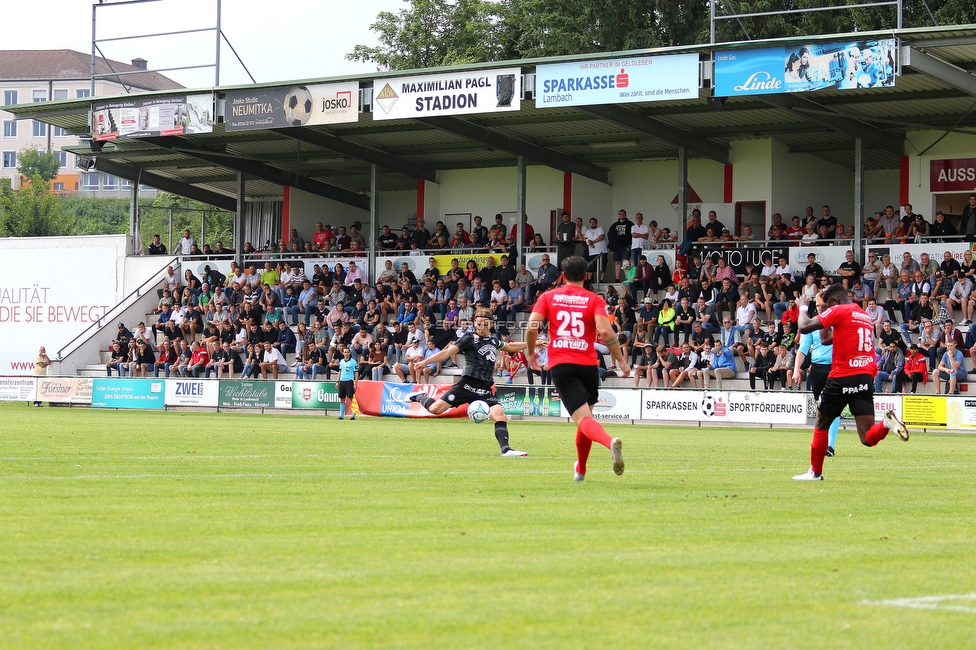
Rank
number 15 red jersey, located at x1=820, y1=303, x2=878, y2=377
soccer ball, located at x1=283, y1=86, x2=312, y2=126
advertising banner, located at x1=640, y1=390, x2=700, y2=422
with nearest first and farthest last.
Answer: number 15 red jersey, located at x1=820, y1=303, x2=878, y2=377, advertising banner, located at x1=640, y1=390, x2=700, y2=422, soccer ball, located at x1=283, y1=86, x2=312, y2=126

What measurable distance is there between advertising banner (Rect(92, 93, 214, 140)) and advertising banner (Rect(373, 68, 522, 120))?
20.7 feet

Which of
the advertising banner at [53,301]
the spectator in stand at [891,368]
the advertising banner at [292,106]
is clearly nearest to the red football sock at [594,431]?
the spectator in stand at [891,368]

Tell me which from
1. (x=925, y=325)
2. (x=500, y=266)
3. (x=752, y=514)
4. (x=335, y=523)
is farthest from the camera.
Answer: (x=500, y=266)

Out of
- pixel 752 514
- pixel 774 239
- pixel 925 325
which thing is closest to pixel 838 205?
pixel 774 239

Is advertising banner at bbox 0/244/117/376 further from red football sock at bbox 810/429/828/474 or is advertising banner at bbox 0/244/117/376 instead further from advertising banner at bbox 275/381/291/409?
red football sock at bbox 810/429/828/474

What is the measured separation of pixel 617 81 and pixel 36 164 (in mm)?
110167

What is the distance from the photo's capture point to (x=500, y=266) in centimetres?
3788

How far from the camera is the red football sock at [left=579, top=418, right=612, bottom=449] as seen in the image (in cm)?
1053

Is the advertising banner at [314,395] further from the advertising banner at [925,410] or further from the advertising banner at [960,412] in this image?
the advertising banner at [960,412]

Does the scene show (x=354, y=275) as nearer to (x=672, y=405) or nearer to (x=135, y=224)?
(x=135, y=224)

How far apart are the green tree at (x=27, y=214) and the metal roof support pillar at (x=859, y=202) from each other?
216 feet

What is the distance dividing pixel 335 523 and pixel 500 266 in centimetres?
3015

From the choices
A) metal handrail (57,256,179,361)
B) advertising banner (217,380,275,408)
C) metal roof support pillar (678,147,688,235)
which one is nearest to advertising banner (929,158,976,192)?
metal roof support pillar (678,147,688,235)

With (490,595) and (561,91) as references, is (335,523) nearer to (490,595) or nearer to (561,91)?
(490,595)
